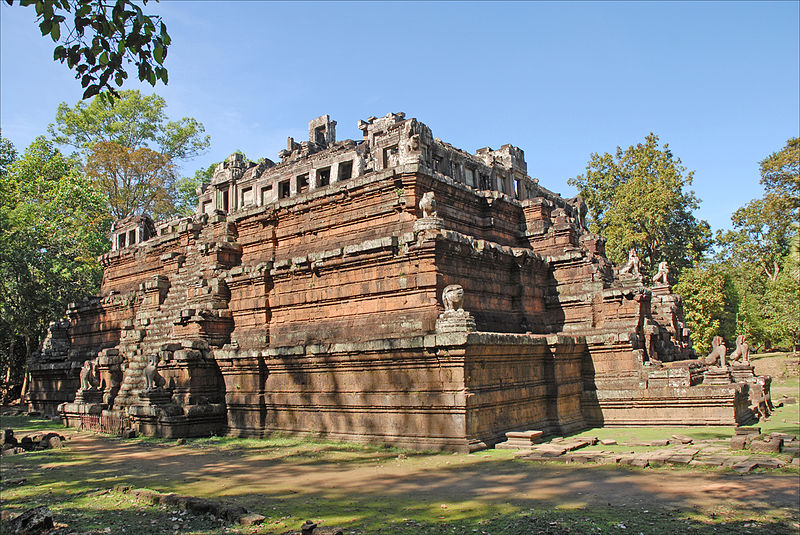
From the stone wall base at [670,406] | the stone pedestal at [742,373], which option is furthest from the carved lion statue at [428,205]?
the stone pedestal at [742,373]

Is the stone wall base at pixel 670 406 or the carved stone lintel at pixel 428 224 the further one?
the stone wall base at pixel 670 406

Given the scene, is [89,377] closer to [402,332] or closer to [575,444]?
[402,332]

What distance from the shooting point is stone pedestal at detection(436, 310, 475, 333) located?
479 inches

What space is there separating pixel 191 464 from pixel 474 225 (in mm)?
10019

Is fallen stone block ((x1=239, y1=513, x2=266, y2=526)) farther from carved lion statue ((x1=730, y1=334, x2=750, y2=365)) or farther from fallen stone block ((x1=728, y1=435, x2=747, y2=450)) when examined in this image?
→ carved lion statue ((x1=730, y1=334, x2=750, y2=365))

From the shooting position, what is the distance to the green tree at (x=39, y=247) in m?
28.0

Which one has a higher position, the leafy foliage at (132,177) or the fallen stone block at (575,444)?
the leafy foliage at (132,177)

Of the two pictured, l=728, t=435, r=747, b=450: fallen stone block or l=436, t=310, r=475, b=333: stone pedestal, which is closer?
l=728, t=435, r=747, b=450: fallen stone block

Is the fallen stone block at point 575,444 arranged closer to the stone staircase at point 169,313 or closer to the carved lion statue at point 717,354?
the carved lion statue at point 717,354

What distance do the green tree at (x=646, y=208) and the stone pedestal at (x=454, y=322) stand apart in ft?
93.9

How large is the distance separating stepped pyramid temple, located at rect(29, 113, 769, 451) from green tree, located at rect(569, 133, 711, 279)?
1744 cm

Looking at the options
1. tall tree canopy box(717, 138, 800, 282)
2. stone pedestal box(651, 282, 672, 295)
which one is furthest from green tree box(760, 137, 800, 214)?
stone pedestal box(651, 282, 672, 295)

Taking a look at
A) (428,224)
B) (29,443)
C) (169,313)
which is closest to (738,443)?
(428,224)

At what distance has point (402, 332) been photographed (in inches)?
547
